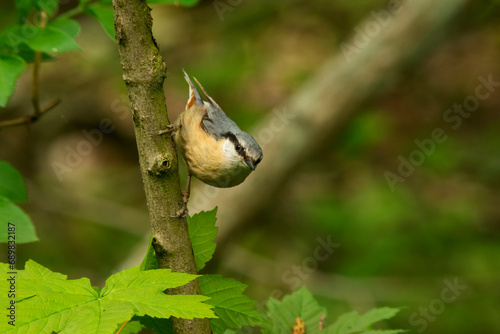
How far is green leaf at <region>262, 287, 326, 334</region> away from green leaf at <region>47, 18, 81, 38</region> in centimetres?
101

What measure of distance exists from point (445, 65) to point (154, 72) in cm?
637

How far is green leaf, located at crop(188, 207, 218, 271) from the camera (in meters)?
1.44

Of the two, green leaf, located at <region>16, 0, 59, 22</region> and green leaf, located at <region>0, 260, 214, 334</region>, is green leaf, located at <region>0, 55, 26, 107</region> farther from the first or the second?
green leaf, located at <region>0, 260, 214, 334</region>

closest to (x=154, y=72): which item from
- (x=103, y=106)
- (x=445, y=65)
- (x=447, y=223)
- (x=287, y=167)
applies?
(x=287, y=167)

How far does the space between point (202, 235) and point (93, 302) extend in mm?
360

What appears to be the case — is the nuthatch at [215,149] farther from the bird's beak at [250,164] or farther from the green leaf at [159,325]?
the green leaf at [159,325]

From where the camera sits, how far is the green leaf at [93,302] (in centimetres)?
111

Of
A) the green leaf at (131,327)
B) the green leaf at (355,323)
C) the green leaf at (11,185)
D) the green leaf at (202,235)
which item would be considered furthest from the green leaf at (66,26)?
the green leaf at (355,323)

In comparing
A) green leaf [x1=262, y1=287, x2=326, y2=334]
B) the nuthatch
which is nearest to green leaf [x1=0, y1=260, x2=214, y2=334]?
green leaf [x1=262, y1=287, x2=326, y2=334]

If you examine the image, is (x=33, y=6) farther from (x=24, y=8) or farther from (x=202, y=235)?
(x=202, y=235)

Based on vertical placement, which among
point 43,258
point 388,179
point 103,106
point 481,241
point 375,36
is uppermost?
point 375,36

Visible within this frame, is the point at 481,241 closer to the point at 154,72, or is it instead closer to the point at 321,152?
the point at 321,152

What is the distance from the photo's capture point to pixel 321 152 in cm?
512

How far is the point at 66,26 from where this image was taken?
179 centimetres
